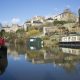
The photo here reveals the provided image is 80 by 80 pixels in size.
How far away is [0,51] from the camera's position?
91.5ft

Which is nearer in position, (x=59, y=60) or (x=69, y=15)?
(x=59, y=60)

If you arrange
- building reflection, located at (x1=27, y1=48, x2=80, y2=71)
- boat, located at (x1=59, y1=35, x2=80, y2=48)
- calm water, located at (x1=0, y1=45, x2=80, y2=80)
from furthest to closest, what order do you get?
boat, located at (x1=59, y1=35, x2=80, y2=48), building reflection, located at (x1=27, y1=48, x2=80, y2=71), calm water, located at (x1=0, y1=45, x2=80, y2=80)

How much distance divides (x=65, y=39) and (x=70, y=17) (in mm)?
54294

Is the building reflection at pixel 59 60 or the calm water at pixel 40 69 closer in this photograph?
the calm water at pixel 40 69

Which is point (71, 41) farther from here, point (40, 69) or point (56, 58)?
point (40, 69)

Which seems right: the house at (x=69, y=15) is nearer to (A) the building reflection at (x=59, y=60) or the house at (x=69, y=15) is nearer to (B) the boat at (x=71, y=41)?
(B) the boat at (x=71, y=41)

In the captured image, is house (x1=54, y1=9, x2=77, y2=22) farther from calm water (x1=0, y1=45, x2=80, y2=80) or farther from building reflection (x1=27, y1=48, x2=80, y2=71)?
calm water (x1=0, y1=45, x2=80, y2=80)

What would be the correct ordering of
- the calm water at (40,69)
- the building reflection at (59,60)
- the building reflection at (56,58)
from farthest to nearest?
the building reflection at (56,58), the building reflection at (59,60), the calm water at (40,69)

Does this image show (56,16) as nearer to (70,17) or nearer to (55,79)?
(70,17)

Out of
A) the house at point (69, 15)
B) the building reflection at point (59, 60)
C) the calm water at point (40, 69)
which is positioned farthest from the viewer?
the house at point (69, 15)

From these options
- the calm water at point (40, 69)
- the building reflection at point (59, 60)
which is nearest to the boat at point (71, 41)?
the building reflection at point (59, 60)

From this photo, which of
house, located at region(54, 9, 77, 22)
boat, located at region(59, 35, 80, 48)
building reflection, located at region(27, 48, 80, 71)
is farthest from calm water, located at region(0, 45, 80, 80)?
house, located at region(54, 9, 77, 22)

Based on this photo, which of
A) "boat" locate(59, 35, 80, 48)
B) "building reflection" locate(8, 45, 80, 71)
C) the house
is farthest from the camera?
the house

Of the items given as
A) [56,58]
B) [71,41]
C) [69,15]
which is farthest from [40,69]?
[69,15]
